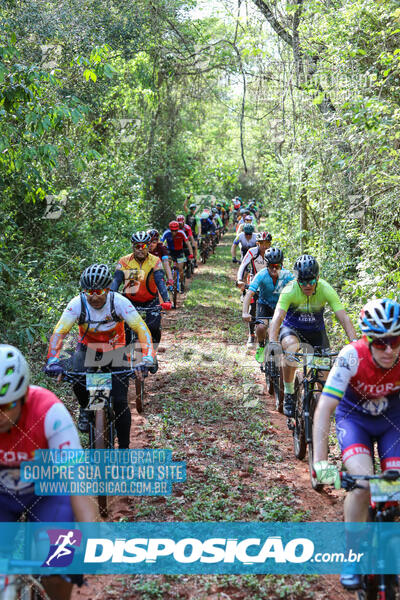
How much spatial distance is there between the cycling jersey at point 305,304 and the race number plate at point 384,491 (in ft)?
11.5

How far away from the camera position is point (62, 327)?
570 centimetres

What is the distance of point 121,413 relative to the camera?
5.75 m

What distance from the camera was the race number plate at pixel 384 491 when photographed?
340cm

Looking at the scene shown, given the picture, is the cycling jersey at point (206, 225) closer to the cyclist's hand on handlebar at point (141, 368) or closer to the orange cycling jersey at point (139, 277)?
the orange cycling jersey at point (139, 277)

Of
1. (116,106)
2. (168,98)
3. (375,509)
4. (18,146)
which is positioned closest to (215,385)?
(18,146)

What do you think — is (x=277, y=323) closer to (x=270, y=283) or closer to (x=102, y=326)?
(x=270, y=283)

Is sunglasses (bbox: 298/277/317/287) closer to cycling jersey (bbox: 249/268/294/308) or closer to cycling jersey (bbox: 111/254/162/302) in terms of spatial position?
cycling jersey (bbox: 249/268/294/308)

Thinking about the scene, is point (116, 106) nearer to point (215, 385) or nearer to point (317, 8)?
point (317, 8)

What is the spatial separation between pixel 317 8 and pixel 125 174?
6.86 m

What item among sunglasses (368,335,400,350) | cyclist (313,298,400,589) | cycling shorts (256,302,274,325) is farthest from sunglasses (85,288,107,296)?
cycling shorts (256,302,274,325)

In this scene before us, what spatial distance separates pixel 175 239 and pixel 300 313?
32.1 ft

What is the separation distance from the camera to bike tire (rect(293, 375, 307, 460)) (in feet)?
21.6

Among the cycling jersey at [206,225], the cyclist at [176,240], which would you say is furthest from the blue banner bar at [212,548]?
the cycling jersey at [206,225]

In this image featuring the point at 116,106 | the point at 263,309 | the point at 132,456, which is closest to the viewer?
the point at 132,456
